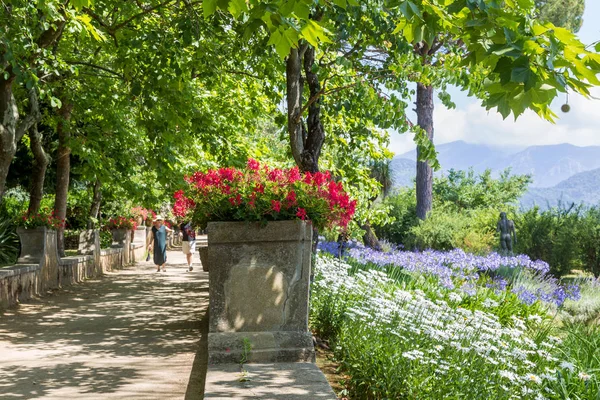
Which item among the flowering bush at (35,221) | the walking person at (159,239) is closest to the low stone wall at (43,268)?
the flowering bush at (35,221)

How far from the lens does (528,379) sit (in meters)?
4.25

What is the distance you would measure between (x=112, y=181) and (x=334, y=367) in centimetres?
1196

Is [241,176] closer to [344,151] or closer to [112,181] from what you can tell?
[344,151]

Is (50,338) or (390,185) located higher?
(390,185)

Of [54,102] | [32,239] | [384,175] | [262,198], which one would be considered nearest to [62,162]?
[32,239]

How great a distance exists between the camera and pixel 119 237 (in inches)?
907

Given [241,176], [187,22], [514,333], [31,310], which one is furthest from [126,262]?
[514,333]

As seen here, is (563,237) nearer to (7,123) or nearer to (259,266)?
(7,123)

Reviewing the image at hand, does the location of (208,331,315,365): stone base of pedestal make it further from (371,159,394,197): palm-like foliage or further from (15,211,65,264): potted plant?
(371,159,394,197): palm-like foliage

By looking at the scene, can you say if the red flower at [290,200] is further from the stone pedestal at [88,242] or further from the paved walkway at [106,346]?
the stone pedestal at [88,242]

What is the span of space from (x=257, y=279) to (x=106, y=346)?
288cm

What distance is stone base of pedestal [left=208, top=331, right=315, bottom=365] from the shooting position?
18.4 ft

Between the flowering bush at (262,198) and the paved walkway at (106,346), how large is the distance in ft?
5.00

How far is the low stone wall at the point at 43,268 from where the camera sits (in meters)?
11.7
